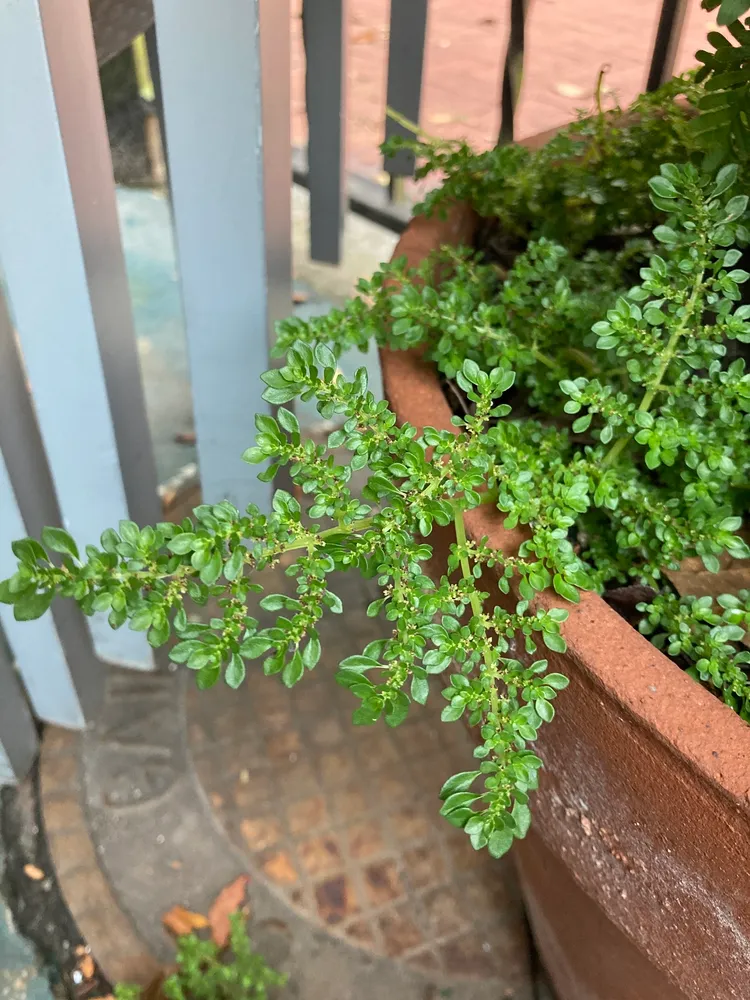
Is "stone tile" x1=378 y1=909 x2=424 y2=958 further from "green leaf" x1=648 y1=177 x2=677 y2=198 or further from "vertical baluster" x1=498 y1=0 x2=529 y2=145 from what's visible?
"vertical baluster" x1=498 y1=0 x2=529 y2=145

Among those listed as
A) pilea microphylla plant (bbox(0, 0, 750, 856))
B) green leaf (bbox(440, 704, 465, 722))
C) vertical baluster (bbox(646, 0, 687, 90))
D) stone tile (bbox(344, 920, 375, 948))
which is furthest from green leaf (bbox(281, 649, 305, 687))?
vertical baluster (bbox(646, 0, 687, 90))

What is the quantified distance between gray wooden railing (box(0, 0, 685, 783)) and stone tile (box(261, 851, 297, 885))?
14.0 inches

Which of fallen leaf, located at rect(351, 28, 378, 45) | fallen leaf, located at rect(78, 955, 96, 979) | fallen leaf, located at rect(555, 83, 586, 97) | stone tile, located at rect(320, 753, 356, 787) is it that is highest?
fallen leaf, located at rect(555, 83, 586, 97)

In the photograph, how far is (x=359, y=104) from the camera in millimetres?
3244

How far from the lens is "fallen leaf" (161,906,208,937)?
110 cm

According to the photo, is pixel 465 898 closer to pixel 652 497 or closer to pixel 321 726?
pixel 321 726

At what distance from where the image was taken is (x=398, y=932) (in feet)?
3.60

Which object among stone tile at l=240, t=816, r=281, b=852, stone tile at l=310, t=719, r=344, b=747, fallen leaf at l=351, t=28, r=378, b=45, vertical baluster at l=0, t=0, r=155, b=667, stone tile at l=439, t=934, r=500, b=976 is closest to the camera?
vertical baluster at l=0, t=0, r=155, b=667

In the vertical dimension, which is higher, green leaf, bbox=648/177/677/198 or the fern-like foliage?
the fern-like foliage

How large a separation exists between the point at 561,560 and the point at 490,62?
3345 mm

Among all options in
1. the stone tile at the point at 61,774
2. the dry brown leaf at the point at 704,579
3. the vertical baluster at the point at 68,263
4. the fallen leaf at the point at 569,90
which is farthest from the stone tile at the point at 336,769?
the fallen leaf at the point at 569,90

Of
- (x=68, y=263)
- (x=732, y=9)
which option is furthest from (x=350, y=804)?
(x=732, y=9)

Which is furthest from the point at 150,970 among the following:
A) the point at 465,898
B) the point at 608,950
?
the point at 608,950

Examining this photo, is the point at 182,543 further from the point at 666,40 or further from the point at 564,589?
the point at 666,40
